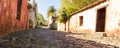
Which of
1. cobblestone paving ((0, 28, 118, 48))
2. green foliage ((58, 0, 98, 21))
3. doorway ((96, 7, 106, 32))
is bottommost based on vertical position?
cobblestone paving ((0, 28, 118, 48))

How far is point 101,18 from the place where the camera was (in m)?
14.4

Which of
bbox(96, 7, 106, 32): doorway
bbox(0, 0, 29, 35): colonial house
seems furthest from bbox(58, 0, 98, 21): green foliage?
bbox(0, 0, 29, 35): colonial house

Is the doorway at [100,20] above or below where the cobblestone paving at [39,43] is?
above

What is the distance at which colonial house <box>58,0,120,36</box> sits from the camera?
1112cm

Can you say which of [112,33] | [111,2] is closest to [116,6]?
[111,2]

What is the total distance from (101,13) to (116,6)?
3.31m

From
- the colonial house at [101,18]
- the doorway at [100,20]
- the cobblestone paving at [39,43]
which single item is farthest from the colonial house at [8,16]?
the doorway at [100,20]

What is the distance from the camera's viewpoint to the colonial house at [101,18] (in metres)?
Answer: 11.1

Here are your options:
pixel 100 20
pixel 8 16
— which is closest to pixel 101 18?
pixel 100 20

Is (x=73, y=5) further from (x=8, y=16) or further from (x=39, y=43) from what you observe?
(x=39, y=43)

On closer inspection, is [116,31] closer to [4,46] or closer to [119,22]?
[119,22]

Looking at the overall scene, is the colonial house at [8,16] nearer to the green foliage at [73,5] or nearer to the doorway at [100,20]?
the doorway at [100,20]

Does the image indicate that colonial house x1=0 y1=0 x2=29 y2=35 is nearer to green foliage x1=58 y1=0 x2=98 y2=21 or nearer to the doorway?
the doorway

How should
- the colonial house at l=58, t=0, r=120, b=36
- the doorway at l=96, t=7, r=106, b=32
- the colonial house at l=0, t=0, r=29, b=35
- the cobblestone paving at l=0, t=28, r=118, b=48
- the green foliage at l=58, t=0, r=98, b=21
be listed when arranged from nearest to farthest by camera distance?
the cobblestone paving at l=0, t=28, r=118, b=48
the colonial house at l=0, t=0, r=29, b=35
the colonial house at l=58, t=0, r=120, b=36
the doorway at l=96, t=7, r=106, b=32
the green foliage at l=58, t=0, r=98, b=21
